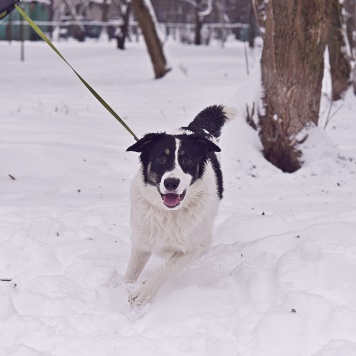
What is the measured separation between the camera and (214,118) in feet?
17.4

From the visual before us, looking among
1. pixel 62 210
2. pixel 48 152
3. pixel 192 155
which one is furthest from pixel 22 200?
pixel 192 155

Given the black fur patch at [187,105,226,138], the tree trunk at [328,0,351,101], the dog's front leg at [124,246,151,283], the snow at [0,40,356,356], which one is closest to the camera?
the snow at [0,40,356,356]

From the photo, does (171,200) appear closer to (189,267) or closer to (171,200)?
(171,200)

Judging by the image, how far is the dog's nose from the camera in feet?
12.0

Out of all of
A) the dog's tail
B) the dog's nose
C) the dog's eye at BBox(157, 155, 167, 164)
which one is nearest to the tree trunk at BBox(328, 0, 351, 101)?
the dog's tail

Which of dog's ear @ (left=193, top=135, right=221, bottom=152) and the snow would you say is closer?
the snow

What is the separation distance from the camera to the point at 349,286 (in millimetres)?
3730

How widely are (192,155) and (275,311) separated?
3.59 feet

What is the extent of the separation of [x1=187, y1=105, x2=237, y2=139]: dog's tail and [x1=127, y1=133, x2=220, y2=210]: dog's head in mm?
1070

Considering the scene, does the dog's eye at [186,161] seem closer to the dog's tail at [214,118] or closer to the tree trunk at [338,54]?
the dog's tail at [214,118]

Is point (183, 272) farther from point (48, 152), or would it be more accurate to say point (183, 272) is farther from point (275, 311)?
point (48, 152)

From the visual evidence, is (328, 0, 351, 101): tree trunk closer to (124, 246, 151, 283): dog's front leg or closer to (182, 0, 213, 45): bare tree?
(124, 246, 151, 283): dog's front leg

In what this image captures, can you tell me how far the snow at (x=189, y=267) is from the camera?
10.9ft

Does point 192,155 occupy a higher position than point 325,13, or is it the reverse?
point 325,13
